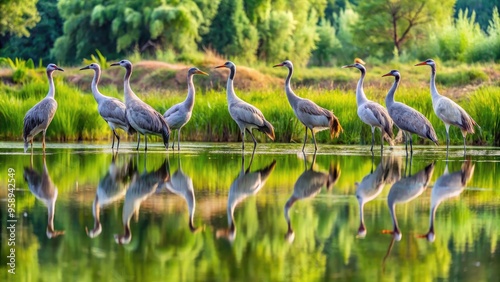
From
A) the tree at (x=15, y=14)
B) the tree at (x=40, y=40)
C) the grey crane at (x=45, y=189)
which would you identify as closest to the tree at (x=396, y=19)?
the tree at (x=40, y=40)

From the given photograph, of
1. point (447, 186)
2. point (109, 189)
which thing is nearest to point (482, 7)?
point (447, 186)

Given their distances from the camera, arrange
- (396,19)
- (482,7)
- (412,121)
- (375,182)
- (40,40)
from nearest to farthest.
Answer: (375,182), (412,121), (40,40), (396,19), (482,7)

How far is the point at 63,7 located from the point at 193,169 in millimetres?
37359

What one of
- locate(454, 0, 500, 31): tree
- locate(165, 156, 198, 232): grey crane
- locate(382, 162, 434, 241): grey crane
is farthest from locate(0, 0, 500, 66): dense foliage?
locate(382, 162, 434, 241): grey crane

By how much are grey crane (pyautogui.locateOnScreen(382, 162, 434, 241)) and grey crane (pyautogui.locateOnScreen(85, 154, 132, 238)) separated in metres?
2.40

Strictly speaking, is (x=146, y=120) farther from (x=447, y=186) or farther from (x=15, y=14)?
(x=15, y=14)

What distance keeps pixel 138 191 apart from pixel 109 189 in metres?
0.42

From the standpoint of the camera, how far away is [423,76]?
38.3m

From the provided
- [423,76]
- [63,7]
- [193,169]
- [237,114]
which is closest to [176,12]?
[63,7]

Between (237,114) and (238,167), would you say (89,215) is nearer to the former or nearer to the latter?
(238,167)

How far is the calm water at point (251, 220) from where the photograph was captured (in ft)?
22.7

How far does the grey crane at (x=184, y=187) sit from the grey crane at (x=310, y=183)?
89 cm

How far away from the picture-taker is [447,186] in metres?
11.8

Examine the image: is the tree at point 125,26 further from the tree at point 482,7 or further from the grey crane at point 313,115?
the grey crane at point 313,115
